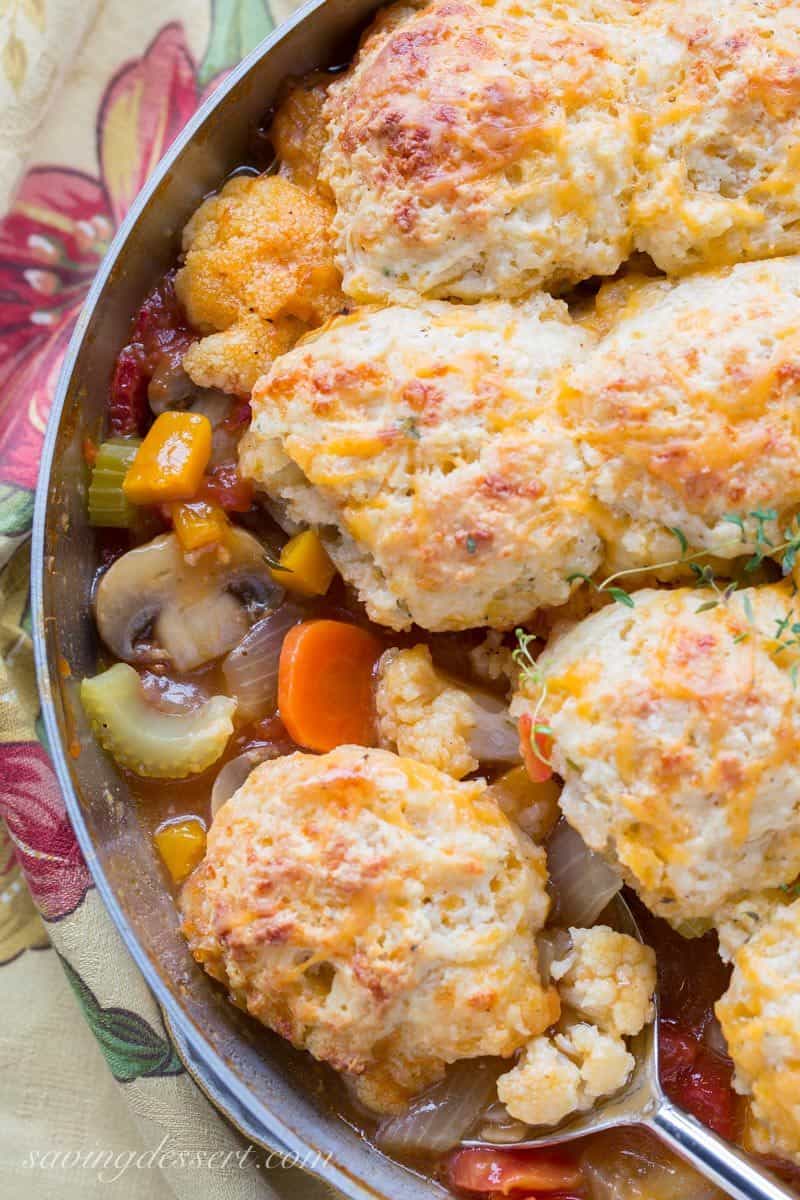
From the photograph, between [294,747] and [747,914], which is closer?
[747,914]

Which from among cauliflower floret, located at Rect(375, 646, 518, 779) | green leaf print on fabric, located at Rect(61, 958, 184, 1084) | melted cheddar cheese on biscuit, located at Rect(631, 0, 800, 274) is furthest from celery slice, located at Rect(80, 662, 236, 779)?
melted cheddar cheese on biscuit, located at Rect(631, 0, 800, 274)

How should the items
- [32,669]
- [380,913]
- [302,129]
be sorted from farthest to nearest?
[32,669]
[302,129]
[380,913]

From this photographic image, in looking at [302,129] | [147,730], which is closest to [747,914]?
[147,730]

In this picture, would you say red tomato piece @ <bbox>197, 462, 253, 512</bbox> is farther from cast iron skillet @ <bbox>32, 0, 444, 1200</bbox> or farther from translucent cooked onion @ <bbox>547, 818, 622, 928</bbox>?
translucent cooked onion @ <bbox>547, 818, 622, 928</bbox>

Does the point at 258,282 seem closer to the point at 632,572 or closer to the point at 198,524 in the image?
the point at 198,524

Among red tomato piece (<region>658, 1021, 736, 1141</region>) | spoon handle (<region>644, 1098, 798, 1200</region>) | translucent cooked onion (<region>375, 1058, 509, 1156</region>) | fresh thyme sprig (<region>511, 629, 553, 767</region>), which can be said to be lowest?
red tomato piece (<region>658, 1021, 736, 1141</region>)

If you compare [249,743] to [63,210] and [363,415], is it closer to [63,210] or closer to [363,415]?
[363,415]
